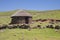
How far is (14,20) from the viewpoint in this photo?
112 ft

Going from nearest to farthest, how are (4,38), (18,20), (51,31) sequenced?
(4,38) → (51,31) → (18,20)

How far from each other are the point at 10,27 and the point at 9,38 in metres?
5.52

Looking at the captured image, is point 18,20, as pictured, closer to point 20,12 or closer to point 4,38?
point 20,12

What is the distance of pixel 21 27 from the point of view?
22.9 m

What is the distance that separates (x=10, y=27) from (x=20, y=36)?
520cm

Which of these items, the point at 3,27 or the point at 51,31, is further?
the point at 3,27

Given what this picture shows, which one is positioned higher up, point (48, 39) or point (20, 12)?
point (20, 12)

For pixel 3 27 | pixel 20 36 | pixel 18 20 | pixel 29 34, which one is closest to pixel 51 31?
pixel 29 34

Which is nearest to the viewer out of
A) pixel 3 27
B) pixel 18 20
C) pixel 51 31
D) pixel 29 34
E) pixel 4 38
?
pixel 4 38

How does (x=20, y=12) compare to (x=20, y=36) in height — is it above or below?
above

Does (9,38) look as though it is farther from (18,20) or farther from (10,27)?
(18,20)

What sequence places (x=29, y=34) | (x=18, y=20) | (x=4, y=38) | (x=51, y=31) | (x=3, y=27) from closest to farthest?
(x=4, y=38) → (x=29, y=34) → (x=51, y=31) → (x=3, y=27) → (x=18, y=20)

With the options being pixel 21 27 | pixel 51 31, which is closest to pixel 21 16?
Result: pixel 21 27

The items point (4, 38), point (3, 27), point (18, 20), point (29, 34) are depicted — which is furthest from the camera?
point (18, 20)
